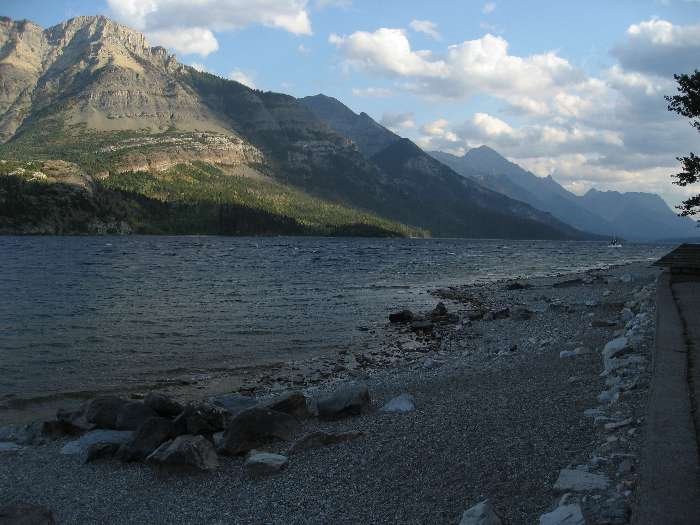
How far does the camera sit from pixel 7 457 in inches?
555

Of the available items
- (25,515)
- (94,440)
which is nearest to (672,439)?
(25,515)

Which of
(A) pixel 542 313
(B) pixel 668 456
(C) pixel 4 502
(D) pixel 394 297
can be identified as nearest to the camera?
(B) pixel 668 456

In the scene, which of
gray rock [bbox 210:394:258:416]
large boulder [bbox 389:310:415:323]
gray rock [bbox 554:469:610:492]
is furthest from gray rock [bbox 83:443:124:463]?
large boulder [bbox 389:310:415:323]

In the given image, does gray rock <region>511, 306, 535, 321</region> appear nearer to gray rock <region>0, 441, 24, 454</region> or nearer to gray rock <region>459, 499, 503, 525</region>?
gray rock <region>0, 441, 24, 454</region>

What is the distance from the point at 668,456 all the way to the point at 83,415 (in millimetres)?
15605

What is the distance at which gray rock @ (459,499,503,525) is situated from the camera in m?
7.28

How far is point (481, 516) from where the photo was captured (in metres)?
7.37

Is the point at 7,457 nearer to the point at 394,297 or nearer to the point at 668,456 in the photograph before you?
the point at 668,456

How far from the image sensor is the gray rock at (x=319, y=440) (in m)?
12.4

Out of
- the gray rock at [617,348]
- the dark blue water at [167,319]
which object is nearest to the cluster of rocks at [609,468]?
the gray rock at [617,348]

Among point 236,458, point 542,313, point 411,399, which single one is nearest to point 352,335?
point 542,313

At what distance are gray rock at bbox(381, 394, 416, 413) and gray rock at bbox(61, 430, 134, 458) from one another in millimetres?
6930

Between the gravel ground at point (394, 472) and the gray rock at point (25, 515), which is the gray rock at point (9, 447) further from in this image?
the gray rock at point (25, 515)

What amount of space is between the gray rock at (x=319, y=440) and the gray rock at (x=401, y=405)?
224cm
